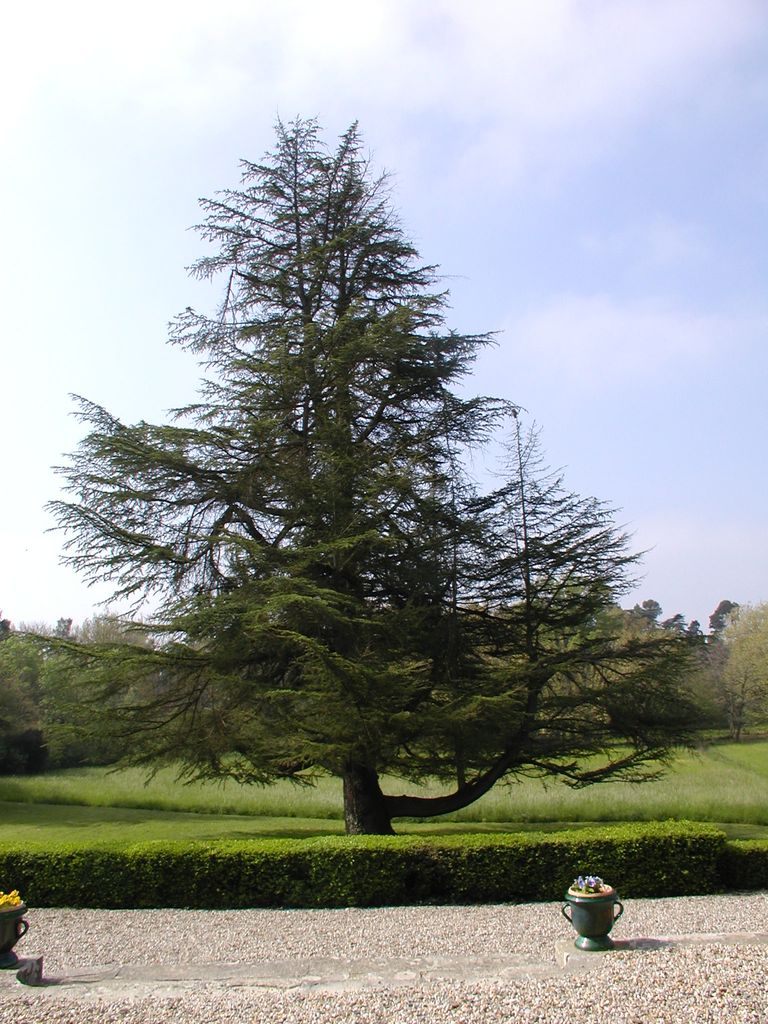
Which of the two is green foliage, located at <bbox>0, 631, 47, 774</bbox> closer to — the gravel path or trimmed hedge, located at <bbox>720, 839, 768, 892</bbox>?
the gravel path

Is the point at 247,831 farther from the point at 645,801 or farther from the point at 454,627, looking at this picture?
the point at 645,801

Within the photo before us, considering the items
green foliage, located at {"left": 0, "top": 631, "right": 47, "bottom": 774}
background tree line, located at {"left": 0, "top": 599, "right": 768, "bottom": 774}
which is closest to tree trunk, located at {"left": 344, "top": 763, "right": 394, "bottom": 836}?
background tree line, located at {"left": 0, "top": 599, "right": 768, "bottom": 774}

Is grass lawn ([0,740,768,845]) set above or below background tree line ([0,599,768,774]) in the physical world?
below

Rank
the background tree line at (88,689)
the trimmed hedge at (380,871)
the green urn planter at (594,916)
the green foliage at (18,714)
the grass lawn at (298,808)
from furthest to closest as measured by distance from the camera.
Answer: the green foliage at (18,714), the grass lawn at (298,808), the background tree line at (88,689), the trimmed hedge at (380,871), the green urn planter at (594,916)

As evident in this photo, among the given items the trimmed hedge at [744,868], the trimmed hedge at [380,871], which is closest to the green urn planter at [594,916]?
the trimmed hedge at [380,871]

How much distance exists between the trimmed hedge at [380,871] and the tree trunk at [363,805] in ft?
9.96

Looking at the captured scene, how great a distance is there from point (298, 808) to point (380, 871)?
1390 cm

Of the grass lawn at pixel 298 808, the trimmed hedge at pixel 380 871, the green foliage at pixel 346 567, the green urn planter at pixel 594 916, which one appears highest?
the green foliage at pixel 346 567

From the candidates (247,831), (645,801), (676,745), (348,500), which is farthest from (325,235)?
(645,801)

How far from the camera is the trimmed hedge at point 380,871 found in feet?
31.6

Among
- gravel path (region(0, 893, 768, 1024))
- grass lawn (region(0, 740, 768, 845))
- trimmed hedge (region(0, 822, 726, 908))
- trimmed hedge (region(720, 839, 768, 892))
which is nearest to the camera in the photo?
gravel path (region(0, 893, 768, 1024))

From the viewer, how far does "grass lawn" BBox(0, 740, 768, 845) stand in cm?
1842

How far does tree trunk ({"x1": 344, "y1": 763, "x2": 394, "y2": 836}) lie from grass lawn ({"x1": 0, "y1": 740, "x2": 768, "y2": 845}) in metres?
3.17

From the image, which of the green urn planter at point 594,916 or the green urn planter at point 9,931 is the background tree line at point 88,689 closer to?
the green urn planter at point 9,931
